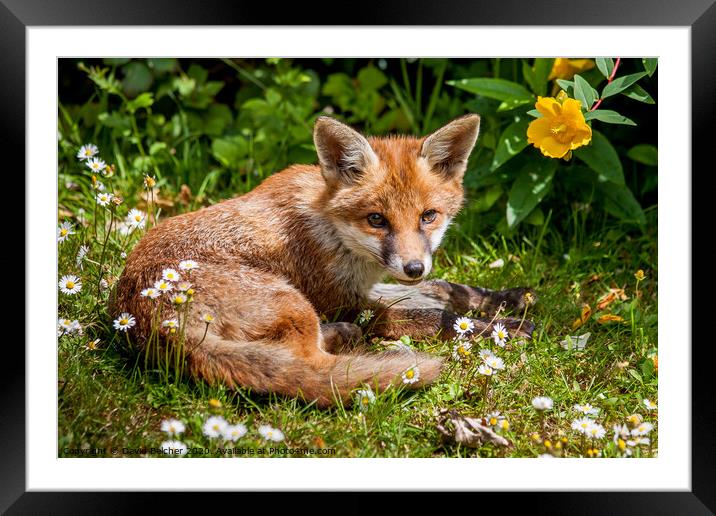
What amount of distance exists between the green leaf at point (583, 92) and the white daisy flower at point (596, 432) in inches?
66.5

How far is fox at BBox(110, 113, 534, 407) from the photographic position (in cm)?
340

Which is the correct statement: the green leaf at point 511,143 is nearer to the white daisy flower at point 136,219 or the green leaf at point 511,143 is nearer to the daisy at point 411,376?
the daisy at point 411,376

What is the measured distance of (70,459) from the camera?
3062mm

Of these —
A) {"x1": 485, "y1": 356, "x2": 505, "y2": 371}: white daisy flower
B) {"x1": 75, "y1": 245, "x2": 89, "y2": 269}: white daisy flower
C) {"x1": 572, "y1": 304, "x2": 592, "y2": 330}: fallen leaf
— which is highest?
{"x1": 75, "y1": 245, "x2": 89, "y2": 269}: white daisy flower

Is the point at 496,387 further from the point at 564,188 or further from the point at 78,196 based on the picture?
the point at 78,196

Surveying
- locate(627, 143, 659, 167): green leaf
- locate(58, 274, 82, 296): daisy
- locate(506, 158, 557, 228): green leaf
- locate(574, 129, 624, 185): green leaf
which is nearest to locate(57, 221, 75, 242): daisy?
locate(58, 274, 82, 296): daisy

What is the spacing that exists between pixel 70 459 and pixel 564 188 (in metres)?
3.74

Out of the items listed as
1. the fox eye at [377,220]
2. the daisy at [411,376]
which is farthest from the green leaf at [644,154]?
the daisy at [411,376]

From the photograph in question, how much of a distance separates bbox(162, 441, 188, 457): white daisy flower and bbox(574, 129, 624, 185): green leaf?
316 cm

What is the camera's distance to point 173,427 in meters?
3.13

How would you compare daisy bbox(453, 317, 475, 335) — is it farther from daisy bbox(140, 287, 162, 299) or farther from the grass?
daisy bbox(140, 287, 162, 299)

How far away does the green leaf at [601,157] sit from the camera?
183 inches
